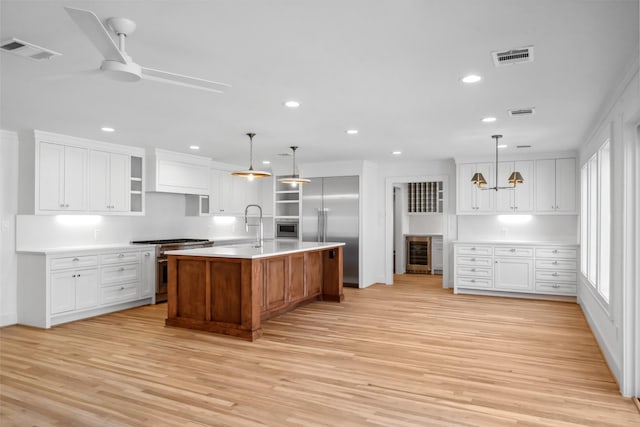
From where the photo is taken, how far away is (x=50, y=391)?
132 inches

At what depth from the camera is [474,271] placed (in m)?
7.63

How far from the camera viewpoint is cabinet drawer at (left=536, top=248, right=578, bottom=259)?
6.95 meters

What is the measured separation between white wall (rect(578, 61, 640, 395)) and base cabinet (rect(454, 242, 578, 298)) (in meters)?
2.99

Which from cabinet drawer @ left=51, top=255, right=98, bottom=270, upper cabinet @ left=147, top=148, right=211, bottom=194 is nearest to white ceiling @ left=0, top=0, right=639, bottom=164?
upper cabinet @ left=147, top=148, right=211, bottom=194

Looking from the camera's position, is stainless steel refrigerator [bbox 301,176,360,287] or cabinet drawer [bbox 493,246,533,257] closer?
cabinet drawer [bbox 493,246,533,257]

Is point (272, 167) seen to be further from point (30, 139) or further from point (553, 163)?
point (553, 163)

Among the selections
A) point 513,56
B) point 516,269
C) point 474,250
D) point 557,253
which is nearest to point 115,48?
point 513,56

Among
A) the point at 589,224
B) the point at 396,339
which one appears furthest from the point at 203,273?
the point at 589,224

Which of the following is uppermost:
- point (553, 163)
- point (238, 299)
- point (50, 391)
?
point (553, 163)

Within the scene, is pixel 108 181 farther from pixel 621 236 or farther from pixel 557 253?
pixel 557 253

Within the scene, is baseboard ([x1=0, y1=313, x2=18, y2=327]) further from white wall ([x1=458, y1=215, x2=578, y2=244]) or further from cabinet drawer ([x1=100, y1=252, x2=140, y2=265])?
white wall ([x1=458, y1=215, x2=578, y2=244])

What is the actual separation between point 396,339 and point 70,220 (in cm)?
487

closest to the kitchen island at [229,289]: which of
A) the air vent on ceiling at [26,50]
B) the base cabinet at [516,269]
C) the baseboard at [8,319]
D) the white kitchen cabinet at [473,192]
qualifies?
the baseboard at [8,319]

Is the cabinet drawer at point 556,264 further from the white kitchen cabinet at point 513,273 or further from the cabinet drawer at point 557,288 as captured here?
the cabinet drawer at point 557,288
